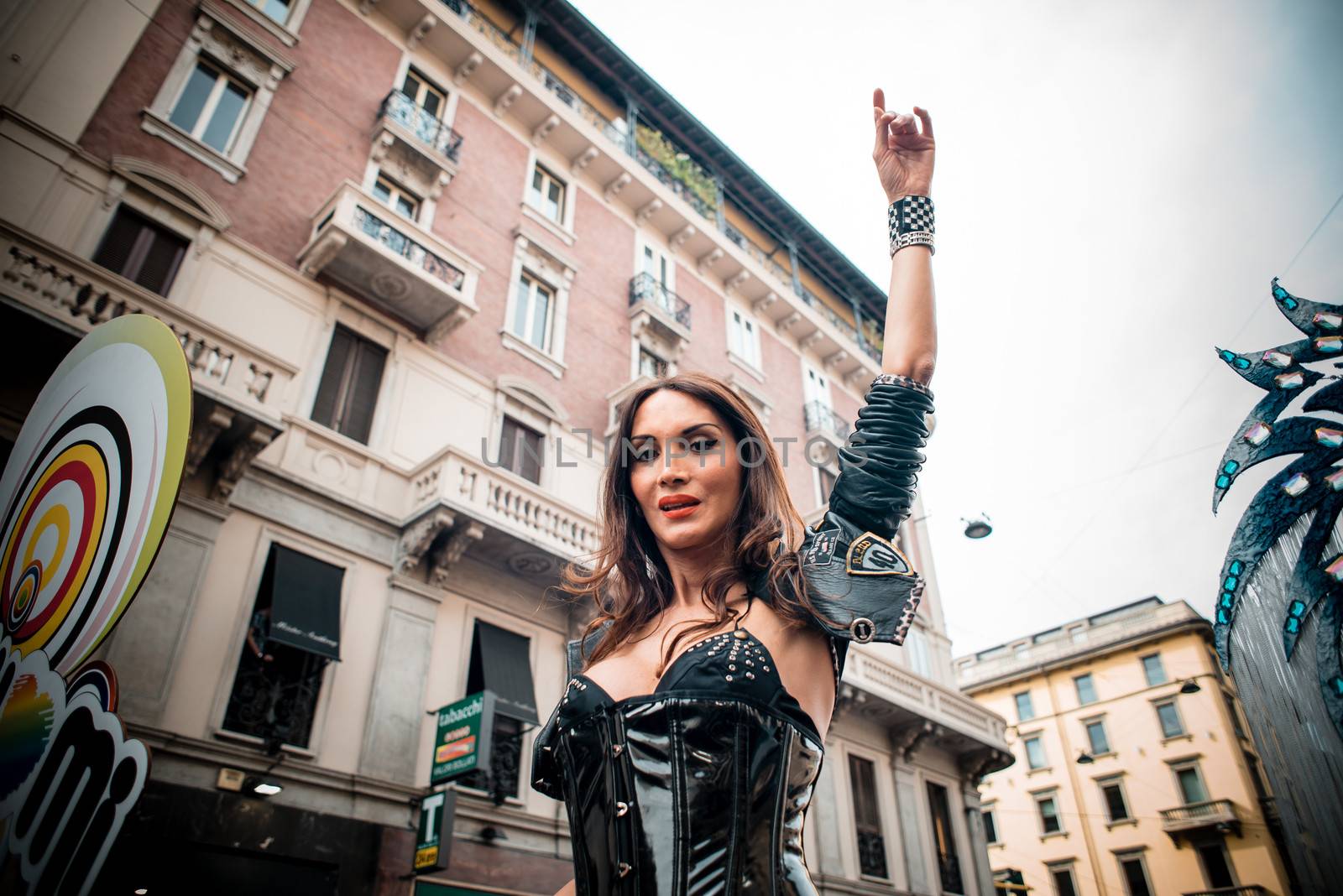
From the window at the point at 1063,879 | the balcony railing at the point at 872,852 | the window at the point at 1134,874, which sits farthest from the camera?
the window at the point at 1063,879

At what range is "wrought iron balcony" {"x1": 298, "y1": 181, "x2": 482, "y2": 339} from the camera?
460 inches

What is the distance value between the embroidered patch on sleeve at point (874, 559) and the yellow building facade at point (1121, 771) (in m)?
23.3

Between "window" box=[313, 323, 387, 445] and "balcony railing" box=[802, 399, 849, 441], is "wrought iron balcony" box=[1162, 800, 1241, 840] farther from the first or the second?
"window" box=[313, 323, 387, 445]

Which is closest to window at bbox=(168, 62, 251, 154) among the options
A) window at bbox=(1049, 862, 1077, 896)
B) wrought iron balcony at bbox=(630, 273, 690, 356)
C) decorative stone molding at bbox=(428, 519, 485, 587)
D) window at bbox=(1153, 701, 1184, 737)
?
decorative stone molding at bbox=(428, 519, 485, 587)

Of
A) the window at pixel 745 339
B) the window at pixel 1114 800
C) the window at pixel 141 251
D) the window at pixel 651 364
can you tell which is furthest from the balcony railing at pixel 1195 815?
the window at pixel 141 251

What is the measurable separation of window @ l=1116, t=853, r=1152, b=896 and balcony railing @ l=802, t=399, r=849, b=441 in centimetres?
1627

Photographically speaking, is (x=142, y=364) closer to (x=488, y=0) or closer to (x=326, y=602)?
(x=326, y=602)

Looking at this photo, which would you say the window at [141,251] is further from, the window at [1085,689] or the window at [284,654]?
the window at [1085,689]

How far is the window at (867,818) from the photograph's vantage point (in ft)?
49.9

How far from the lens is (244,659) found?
893 centimetres

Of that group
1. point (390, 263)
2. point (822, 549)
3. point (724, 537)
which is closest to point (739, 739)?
point (822, 549)

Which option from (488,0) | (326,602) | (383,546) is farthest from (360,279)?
(488,0)

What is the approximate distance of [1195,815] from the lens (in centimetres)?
2602

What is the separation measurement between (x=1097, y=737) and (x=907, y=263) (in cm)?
3506
